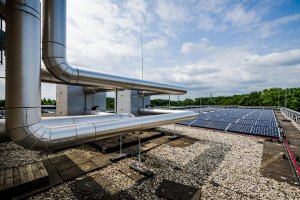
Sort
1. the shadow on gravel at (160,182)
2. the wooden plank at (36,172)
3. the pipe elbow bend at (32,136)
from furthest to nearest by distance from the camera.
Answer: the wooden plank at (36,172) < the shadow on gravel at (160,182) < the pipe elbow bend at (32,136)

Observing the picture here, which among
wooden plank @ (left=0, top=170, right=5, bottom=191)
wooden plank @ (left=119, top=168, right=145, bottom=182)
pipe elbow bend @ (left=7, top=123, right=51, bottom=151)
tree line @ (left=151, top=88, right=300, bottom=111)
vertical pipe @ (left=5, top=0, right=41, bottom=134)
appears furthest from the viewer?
tree line @ (left=151, top=88, right=300, bottom=111)

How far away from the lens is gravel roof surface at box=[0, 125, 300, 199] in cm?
453

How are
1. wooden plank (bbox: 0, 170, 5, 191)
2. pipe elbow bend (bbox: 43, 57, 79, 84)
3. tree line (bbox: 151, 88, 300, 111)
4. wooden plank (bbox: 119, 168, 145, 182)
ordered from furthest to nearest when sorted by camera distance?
tree line (bbox: 151, 88, 300, 111)
wooden plank (bbox: 119, 168, 145, 182)
wooden plank (bbox: 0, 170, 5, 191)
pipe elbow bend (bbox: 43, 57, 79, 84)

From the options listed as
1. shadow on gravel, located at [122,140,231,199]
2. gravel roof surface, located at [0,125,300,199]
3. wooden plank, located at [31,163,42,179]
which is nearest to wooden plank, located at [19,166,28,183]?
wooden plank, located at [31,163,42,179]

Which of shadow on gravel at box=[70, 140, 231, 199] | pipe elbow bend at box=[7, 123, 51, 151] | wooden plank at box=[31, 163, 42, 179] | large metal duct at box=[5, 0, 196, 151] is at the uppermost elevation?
large metal duct at box=[5, 0, 196, 151]

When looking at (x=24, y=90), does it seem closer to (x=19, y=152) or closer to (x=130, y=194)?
(x=130, y=194)

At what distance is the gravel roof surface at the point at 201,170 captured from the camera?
4.53 meters

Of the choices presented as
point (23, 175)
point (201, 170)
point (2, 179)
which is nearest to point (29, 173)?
point (23, 175)

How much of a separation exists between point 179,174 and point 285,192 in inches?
125

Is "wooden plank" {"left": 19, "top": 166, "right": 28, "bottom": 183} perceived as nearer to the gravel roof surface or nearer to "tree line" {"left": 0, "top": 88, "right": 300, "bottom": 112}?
the gravel roof surface

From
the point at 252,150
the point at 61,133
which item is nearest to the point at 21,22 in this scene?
the point at 61,133

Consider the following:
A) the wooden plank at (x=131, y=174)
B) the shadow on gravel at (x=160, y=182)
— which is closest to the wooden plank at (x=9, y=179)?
the shadow on gravel at (x=160, y=182)

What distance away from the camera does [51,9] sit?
3.68 meters

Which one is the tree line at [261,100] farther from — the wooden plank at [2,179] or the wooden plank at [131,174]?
the wooden plank at [2,179]
